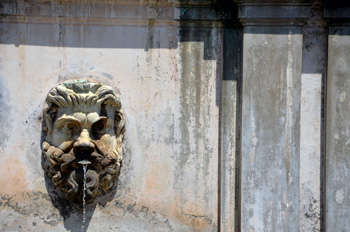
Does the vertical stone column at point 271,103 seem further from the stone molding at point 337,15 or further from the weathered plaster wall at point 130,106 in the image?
the weathered plaster wall at point 130,106

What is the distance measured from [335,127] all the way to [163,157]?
5.08 ft

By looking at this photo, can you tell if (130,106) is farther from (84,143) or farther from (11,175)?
(11,175)

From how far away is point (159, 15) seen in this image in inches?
282

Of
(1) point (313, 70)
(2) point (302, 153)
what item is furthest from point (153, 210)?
(1) point (313, 70)

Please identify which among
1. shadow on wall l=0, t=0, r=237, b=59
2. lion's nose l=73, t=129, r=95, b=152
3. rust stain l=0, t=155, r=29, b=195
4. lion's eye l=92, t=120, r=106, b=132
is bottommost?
rust stain l=0, t=155, r=29, b=195

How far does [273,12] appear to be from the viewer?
6.90 m

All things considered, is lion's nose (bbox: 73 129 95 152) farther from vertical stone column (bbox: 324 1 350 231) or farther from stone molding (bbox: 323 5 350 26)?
stone molding (bbox: 323 5 350 26)

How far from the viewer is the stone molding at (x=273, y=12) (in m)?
6.89

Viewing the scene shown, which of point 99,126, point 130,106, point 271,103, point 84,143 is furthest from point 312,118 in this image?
point 84,143

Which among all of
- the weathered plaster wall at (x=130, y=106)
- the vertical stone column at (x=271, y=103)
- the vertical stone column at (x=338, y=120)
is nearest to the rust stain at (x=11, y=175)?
the weathered plaster wall at (x=130, y=106)

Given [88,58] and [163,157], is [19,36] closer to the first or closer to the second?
[88,58]

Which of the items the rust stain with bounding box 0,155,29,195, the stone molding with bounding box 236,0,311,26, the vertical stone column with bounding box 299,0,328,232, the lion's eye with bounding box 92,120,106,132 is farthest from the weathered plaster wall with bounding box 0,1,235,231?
the vertical stone column with bounding box 299,0,328,232

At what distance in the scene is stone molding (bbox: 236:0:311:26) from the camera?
689cm

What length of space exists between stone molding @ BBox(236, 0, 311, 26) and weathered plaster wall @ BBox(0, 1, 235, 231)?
378 mm
